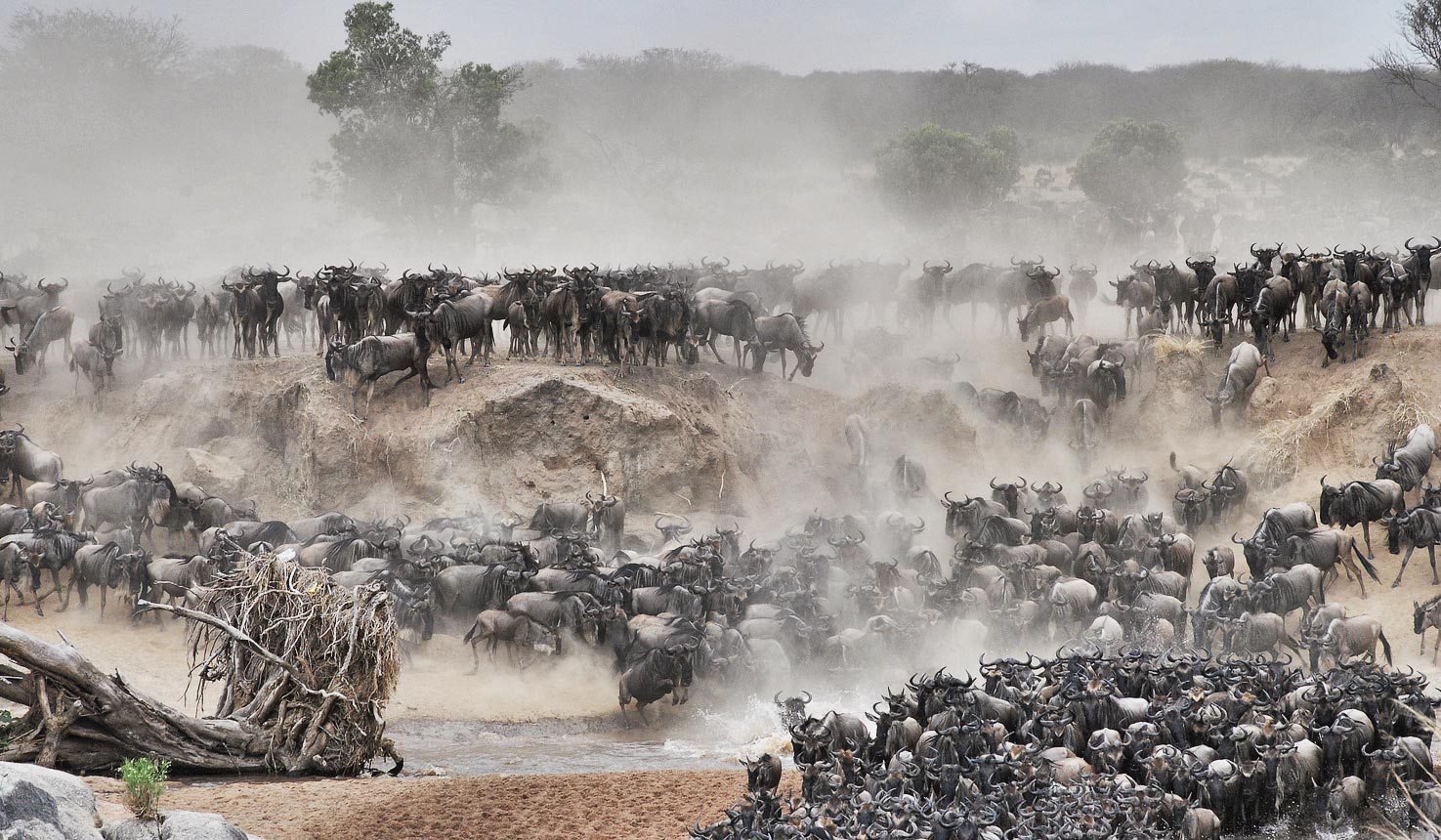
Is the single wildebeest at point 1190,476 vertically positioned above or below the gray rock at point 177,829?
above

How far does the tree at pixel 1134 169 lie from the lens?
58.0 m

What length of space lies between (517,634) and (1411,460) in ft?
51.3

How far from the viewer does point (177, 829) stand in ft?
32.4

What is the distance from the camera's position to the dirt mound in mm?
25125

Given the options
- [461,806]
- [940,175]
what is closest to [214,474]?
[461,806]

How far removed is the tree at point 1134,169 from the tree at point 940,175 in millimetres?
4038

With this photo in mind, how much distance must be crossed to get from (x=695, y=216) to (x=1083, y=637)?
51.5 m

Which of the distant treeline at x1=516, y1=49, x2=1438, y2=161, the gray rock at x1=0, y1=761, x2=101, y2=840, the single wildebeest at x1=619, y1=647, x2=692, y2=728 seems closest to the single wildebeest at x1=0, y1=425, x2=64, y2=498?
the single wildebeest at x1=619, y1=647, x2=692, y2=728

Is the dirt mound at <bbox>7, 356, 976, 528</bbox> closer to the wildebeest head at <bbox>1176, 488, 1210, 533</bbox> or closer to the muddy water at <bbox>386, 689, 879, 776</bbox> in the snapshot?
the wildebeest head at <bbox>1176, 488, 1210, 533</bbox>

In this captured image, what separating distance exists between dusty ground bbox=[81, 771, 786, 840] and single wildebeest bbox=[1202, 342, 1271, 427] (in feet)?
58.3

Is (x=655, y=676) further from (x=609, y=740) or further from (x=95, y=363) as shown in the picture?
(x=95, y=363)

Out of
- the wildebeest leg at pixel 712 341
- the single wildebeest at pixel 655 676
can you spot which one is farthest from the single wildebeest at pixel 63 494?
the wildebeest leg at pixel 712 341

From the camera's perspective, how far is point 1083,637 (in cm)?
1925

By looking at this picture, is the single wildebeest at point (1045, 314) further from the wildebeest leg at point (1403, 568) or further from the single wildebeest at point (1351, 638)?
the single wildebeest at point (1351, 638)
